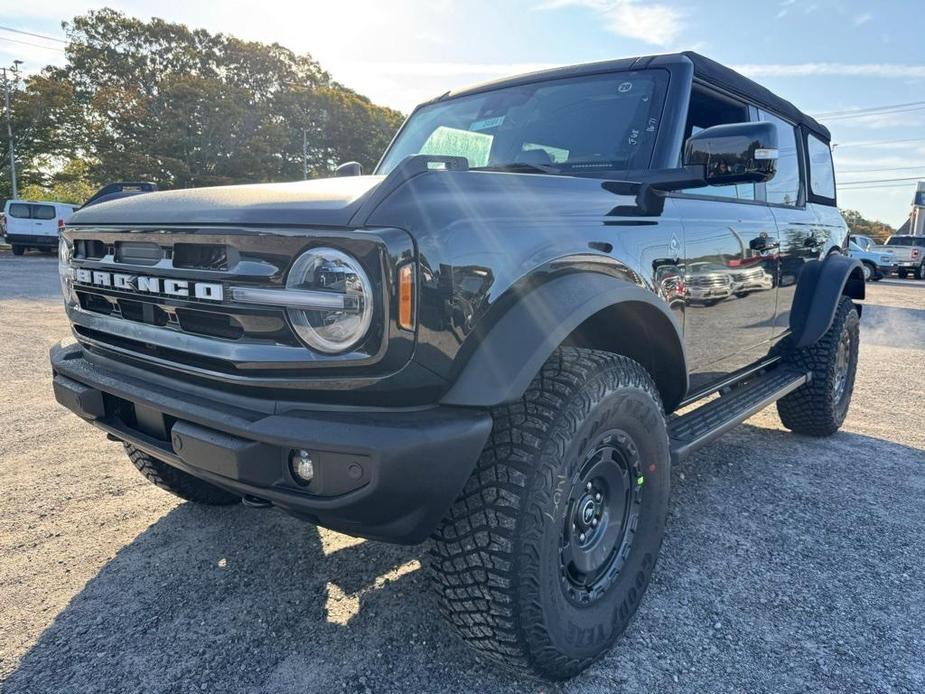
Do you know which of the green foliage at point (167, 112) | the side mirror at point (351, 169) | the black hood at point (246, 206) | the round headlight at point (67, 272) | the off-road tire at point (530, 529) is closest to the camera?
the black hood at point (246, 206)

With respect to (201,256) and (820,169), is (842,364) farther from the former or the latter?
(201,256)

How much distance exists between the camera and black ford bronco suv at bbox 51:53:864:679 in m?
1.50

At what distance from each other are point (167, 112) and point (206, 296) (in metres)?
31.2

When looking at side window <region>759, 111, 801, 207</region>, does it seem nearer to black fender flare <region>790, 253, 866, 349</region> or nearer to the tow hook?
black fender flare <region>790, 253, 866, 349</region>

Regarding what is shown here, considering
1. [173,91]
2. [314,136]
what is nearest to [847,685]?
[173,91]

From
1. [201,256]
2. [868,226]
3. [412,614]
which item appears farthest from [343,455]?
[868,226]

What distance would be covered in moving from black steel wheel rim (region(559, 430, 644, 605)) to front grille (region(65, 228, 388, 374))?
2.85 feet

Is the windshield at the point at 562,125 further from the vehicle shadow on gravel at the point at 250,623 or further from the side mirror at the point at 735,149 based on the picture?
the vehicle shadow on gravel at the point at 250,623

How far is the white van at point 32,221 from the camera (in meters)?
Answer: 19.1

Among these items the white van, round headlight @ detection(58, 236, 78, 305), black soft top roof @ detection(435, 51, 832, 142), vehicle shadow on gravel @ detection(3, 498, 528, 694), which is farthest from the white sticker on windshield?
the white van

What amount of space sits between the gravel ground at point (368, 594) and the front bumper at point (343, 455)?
653mm

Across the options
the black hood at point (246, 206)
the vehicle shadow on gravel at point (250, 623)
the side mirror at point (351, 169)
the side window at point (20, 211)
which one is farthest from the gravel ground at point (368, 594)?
the side window at point (20, 211)

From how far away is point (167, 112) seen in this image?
92.5ft

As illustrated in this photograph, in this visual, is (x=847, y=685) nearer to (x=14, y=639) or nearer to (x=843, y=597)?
(x=843, y=597)
